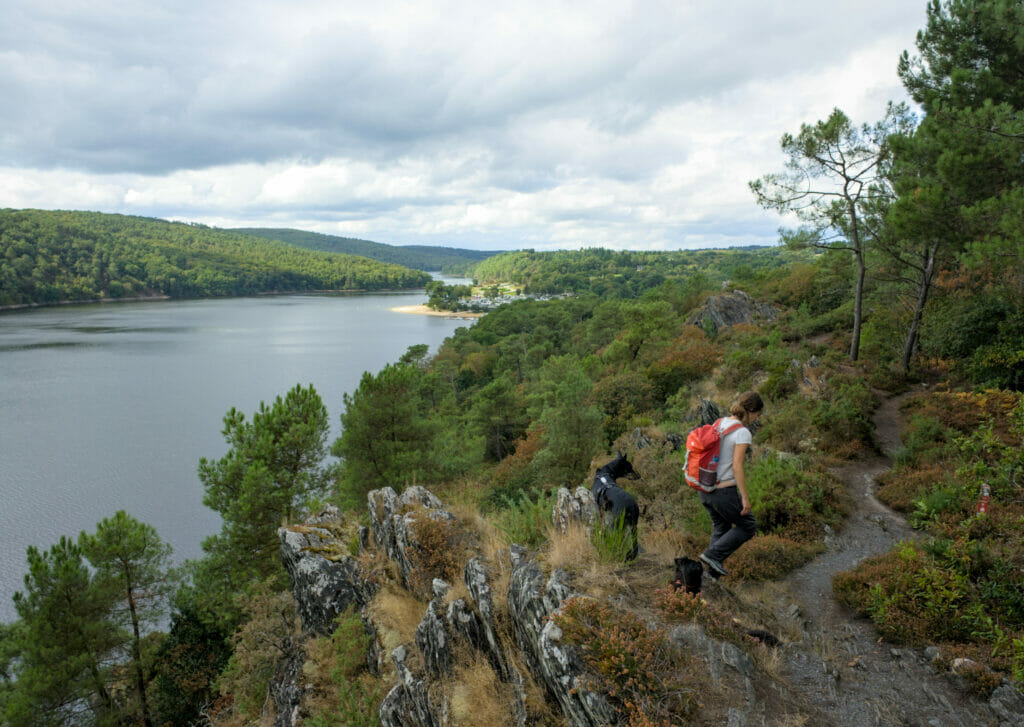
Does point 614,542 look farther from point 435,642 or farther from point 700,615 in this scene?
Result: point 435,642

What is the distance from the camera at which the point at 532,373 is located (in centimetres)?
5112

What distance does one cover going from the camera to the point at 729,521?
5.09 metres

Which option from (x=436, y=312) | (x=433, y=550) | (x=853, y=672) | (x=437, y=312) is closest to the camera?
(x=853, y=672)

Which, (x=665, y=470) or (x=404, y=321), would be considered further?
(x=404, y=321)

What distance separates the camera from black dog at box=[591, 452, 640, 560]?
5504 millimetres

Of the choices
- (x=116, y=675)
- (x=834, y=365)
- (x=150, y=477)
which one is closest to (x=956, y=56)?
(x=834, y=365)

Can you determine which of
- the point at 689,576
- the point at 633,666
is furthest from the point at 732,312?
the point at 633,666

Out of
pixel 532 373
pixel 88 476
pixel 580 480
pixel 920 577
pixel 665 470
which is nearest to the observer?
pixel 920 577

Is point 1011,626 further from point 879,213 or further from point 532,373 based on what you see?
point 532,373

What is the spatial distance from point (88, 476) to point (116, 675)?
19.2m

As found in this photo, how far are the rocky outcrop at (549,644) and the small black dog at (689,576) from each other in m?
1.04

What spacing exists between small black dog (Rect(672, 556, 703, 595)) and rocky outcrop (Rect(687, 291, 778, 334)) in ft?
93.9

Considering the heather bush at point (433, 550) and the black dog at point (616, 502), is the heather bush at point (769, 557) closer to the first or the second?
the black dog at point (616, 502)

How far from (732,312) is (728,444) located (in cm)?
3105
